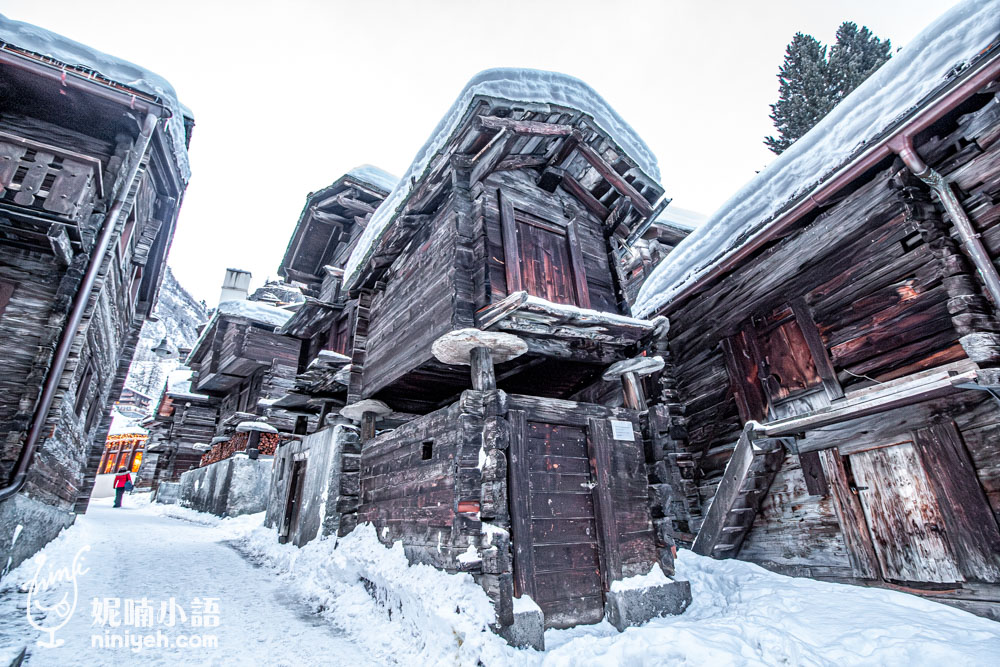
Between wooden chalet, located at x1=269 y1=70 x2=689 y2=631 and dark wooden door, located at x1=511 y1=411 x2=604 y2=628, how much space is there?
0.02 m

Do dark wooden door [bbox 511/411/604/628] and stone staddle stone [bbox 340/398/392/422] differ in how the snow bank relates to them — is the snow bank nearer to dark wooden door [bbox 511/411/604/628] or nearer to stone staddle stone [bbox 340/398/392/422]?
dark wooden door [bbox 511/411/604/628]

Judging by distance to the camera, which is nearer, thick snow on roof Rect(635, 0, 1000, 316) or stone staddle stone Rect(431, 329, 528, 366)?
thick snow on roof Rect(635, 0, 1000, 316)

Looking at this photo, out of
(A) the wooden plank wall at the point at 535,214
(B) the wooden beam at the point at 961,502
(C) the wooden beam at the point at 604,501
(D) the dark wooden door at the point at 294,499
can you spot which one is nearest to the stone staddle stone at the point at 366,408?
(D) the dark wooden door at the point at 294,499

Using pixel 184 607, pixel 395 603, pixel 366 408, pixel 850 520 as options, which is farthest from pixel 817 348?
pixel 184 607

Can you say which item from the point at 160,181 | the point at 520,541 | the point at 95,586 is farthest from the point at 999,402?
the point at 160,181

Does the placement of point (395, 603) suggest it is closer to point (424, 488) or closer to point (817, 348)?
point (424, 488)

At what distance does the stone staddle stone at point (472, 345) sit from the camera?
6.48 metres

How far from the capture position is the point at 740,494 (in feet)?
24.6

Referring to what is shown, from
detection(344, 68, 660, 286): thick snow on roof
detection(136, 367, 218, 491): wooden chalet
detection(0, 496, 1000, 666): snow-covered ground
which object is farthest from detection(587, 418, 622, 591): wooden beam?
detection(136, 367, 218, 491): wooden chalet

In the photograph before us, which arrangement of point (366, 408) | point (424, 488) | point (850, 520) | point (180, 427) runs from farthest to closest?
point (180, 427)
point (366, 408)
point (424, 488)
point (850, 520)

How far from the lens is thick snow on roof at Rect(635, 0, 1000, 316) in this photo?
5.64 meters

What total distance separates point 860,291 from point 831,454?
254 cm

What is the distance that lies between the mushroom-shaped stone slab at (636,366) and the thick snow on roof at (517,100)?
395 cm

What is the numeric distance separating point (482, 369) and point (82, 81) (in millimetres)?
9238
